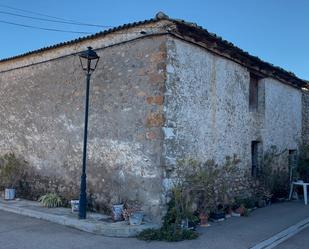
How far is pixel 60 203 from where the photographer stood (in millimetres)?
10234

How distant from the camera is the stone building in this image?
8.62 meters

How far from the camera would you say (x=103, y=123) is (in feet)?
31.5

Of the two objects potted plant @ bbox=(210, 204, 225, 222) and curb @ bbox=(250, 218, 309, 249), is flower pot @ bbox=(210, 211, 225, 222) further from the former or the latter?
curb @ bbox=(250, 218, 309, 249)

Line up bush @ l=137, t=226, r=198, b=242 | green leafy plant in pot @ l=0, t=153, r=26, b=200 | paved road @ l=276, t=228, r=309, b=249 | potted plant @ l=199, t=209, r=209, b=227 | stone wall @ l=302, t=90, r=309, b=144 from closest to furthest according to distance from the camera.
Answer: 1. paved road @ l=276, t=228, r=309, b=249
2. bush @ l=137, t=226, r=198, b=242
3. potted plant @ l=199, t=209, r=209, b=227
4. green leafy plant in pot @ l=0, t=153, r=26, b=200
5. stone wall @ l=302, t=90, r=309, b=144

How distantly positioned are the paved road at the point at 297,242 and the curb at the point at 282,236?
0.12 meters

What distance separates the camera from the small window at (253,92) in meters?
12.4

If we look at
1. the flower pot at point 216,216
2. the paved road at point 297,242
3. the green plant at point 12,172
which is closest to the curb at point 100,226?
the flower pot at point 216,216

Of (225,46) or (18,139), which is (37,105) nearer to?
(18,139)

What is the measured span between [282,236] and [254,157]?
4.58m

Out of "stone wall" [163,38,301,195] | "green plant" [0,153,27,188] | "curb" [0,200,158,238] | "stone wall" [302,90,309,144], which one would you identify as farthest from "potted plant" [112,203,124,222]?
"stone wall" [302,90,309,144]

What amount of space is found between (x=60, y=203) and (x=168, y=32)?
533 cm

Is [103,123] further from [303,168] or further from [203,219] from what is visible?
[303,168]

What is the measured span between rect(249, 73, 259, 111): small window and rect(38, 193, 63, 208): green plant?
21.4 feet

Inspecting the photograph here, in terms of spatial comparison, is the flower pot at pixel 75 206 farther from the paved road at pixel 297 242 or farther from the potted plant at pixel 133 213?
A: the paved road at pixel 297 242
